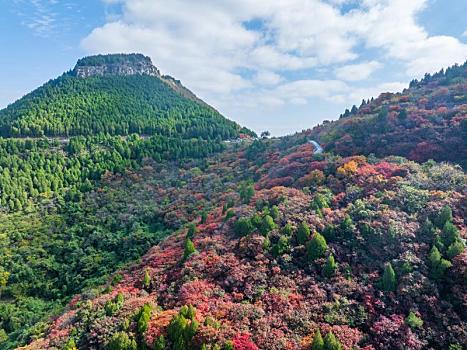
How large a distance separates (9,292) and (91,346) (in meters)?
22.1

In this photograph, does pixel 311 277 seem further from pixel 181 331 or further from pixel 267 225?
pixel 181 331

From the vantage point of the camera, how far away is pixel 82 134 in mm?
81625

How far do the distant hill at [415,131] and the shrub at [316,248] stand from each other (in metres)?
20.0

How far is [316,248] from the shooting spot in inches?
977

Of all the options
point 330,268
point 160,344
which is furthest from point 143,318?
point 330,268

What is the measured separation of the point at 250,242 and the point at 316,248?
15.9 ft

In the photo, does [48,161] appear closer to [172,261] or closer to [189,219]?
[189,219]

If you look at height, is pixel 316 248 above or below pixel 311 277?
above

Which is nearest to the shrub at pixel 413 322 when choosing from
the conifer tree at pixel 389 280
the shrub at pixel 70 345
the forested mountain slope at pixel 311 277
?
the forested mountain slope at pixel 311 277

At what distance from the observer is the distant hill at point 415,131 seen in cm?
3934

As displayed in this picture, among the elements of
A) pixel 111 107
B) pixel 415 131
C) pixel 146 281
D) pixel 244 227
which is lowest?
pixel 146 281

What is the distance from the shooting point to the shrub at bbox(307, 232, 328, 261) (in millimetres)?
→ 24797

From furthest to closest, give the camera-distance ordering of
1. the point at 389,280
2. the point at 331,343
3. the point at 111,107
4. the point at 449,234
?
the point at 111,107 → the point at 449,234 → the point at 389,280 → the point at 331,343

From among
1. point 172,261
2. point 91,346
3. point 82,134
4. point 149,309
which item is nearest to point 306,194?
point 172,261
